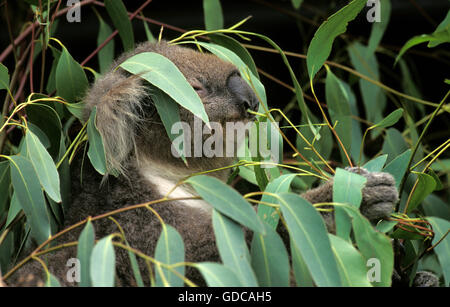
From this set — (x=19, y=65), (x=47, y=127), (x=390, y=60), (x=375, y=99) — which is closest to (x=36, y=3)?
(x=19, y=65)

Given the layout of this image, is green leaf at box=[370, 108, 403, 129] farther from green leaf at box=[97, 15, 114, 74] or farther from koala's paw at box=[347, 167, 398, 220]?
green leaf at box=[97, 15, 114, 74]

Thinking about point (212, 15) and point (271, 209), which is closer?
point (271, 209)

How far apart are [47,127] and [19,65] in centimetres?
36

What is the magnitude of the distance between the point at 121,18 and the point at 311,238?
1.34 m

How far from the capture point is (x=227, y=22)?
437cm

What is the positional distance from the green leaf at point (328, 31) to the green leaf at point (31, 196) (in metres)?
0.87

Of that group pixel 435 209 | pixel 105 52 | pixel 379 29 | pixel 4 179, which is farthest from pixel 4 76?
pixel 435 209

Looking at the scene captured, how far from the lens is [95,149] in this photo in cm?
172

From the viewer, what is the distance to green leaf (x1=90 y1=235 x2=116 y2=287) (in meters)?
1.22

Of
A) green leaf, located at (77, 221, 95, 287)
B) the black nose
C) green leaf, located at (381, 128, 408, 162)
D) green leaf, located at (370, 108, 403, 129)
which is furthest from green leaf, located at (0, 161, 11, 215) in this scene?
green leaf, located at (381, 128, 408, 162)

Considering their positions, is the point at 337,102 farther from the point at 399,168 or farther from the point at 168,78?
the point at 168,78

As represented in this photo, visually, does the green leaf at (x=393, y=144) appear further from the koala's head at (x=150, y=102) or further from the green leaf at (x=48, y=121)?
the green leaf at (x=48, y=121)

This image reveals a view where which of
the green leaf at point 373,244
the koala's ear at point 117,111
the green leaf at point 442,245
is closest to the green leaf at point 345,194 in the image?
the green leaf at point 373,244
